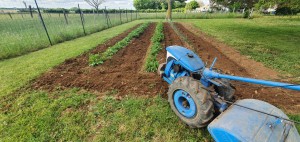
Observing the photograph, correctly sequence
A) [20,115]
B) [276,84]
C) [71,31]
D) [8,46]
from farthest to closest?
[71,31]
[8,46]
[20,115]
[276,84]

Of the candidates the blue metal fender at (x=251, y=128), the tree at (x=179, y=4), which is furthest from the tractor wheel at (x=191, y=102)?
the tree at (x=179, y=4)

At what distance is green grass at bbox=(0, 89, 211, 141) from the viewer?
2652 mm

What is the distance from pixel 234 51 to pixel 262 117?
621 cm

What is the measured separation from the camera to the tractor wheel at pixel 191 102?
7.57 ft

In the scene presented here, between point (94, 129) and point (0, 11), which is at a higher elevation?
point (0, 11)

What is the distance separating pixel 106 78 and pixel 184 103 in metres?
2.57

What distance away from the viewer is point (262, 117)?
1.83m

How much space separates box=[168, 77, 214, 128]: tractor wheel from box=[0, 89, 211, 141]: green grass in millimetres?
241

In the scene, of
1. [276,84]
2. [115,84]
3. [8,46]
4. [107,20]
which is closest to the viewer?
[276,84]

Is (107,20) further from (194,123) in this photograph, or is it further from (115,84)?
(194,123)

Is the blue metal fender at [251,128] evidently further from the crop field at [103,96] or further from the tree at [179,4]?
the tree at [179,4]

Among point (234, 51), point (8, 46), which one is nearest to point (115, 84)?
point (234, 51)

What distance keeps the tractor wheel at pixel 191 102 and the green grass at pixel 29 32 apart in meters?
7.70

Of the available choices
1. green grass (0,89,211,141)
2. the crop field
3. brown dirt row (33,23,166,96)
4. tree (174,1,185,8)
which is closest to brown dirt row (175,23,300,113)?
the crop field
